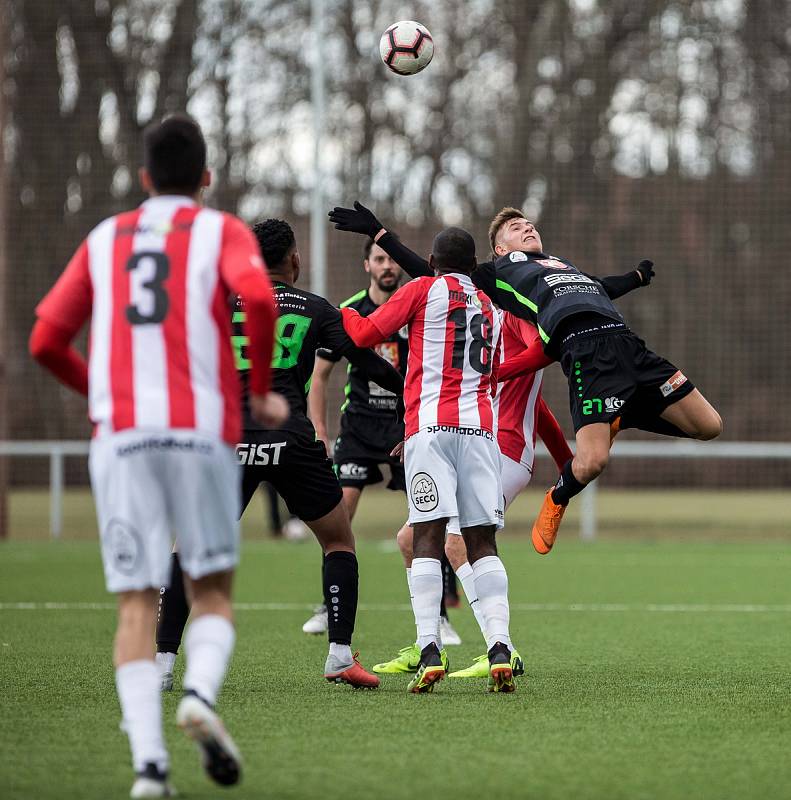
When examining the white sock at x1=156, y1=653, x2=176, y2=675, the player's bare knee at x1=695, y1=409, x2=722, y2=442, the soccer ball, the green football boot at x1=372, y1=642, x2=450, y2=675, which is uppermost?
the soccer ball

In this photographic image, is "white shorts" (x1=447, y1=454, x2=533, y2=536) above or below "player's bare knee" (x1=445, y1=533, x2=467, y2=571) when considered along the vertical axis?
above

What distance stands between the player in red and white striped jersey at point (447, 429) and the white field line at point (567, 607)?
135 inches

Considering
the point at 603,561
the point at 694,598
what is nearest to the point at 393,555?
the point at 603,561

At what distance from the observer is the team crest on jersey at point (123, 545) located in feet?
12.3

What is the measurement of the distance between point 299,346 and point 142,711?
89.7 inches

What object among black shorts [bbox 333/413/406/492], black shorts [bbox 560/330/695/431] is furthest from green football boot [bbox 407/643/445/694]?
black shorts [bbox 333/413/406/492]

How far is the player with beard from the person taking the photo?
326 inches

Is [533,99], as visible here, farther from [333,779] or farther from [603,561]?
[333,779]

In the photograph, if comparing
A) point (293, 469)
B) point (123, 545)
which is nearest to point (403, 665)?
point (293, 469)

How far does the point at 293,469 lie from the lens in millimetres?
5594

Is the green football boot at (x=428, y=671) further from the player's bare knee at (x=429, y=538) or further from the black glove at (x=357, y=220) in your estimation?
the black glove at (x=357, y=220)

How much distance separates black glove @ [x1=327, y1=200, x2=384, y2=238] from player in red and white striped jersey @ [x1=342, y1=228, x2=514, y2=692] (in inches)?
12.1

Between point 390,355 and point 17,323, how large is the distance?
11.5m

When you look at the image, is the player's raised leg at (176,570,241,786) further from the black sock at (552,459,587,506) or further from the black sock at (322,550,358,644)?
the black sock at (552,459,587,506)
